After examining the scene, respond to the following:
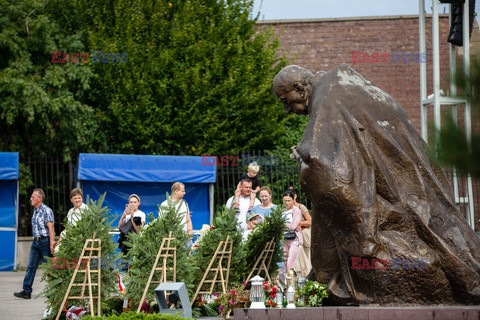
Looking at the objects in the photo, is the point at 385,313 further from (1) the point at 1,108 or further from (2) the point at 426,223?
(1) the point at 1,108

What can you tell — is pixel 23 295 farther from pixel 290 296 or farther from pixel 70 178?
pixel 70 178

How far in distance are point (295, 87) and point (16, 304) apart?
689 centimetres

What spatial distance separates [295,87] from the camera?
924 cm

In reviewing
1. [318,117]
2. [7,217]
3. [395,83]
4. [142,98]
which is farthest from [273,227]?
[395,83]

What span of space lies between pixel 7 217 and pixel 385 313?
45.4ft

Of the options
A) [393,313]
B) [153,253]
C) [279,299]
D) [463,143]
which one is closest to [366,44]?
[153,253]

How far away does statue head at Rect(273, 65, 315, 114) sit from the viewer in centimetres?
924

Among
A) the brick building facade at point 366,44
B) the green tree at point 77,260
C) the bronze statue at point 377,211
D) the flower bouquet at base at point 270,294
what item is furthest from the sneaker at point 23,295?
the brick building facade at point 366,44

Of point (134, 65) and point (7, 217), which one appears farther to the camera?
point (134, 65)

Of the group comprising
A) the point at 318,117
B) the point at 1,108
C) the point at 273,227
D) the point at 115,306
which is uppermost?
the point at 1,108

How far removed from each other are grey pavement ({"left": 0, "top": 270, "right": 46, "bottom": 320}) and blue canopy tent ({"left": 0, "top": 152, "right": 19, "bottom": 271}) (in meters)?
1.58

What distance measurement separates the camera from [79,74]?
77.2ft

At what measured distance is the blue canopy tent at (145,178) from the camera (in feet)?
66.0

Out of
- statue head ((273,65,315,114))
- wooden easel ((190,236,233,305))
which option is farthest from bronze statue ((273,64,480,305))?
wooden easel ((190,236,233,305))
